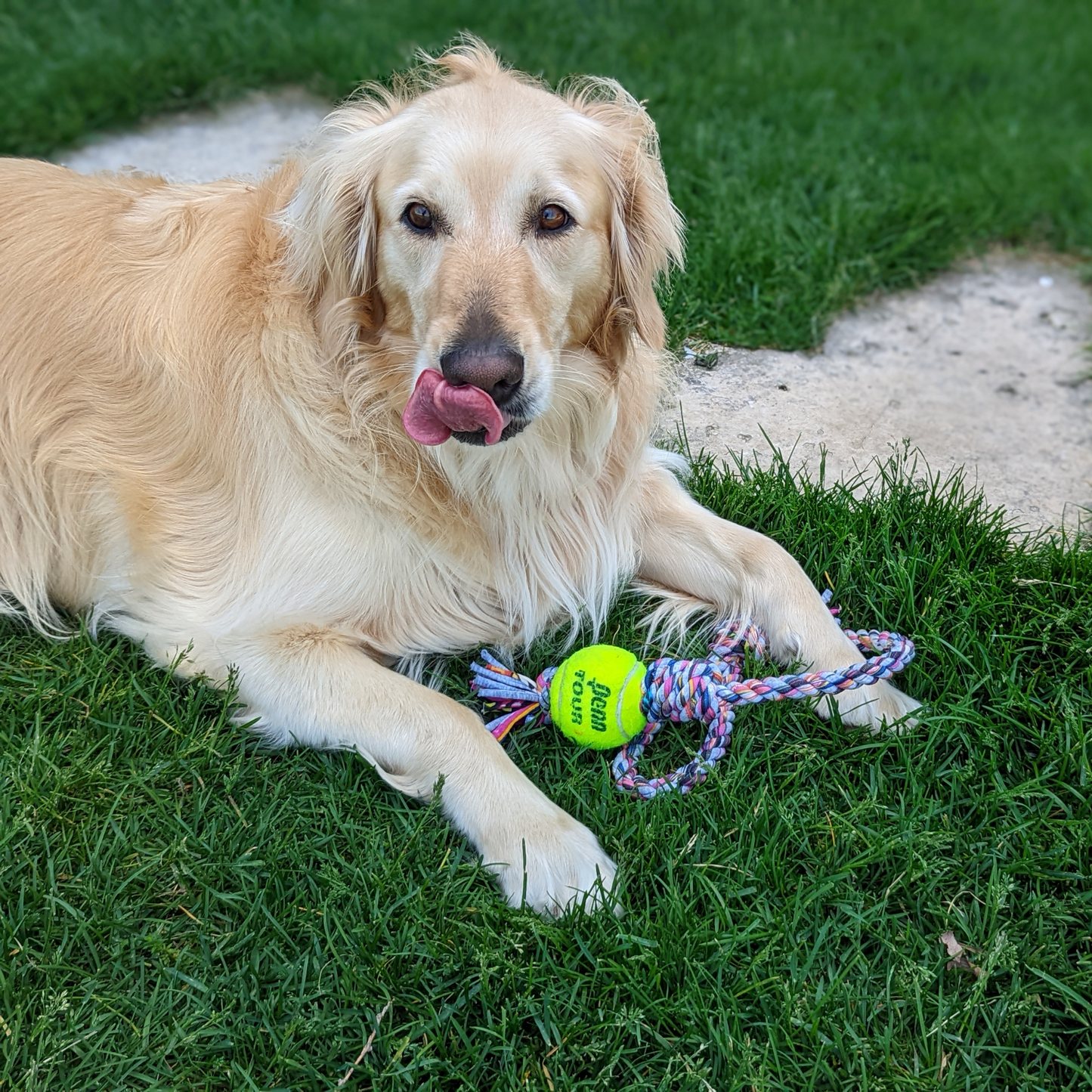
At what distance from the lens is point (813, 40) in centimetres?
680

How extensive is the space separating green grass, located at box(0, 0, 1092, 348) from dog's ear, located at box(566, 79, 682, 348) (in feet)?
4.18

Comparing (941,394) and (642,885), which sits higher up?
(941,394)

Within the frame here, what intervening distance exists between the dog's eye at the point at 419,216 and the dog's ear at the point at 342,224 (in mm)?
132

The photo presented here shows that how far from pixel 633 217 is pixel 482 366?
2.75 feet

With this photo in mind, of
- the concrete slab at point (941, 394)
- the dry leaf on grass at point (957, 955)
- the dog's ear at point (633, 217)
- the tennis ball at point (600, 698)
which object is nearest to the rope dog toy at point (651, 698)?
the tennis ball at point (600, 698)

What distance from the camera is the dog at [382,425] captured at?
8.28 ft

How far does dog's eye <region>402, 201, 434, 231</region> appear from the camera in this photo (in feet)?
8.46

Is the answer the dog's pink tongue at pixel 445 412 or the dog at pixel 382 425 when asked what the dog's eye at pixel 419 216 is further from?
the dog's pink tongue at pixel 445 412

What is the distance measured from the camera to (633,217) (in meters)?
2.88

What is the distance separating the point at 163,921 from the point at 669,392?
7.60 feet

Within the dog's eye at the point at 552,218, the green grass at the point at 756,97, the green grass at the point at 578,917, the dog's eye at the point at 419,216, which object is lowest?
the green grass at the point at 578,917

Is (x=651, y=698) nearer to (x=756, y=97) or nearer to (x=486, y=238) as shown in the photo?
(x=486, y=238)

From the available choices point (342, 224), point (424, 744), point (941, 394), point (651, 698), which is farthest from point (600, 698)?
point (941, 394)

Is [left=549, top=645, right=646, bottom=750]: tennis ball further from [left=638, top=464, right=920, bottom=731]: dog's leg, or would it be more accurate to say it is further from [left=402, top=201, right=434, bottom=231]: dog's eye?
[left=402, top=201, right=434, bottom=231]: dog's eye
